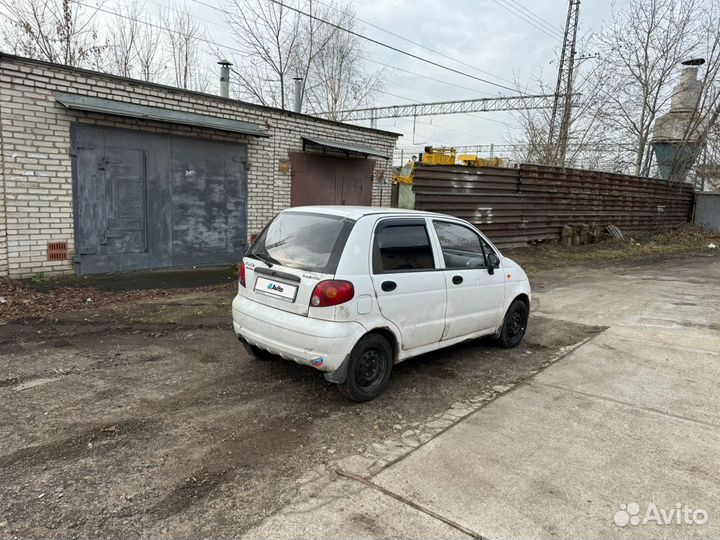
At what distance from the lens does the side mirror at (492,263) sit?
5191mm

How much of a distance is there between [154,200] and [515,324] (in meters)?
6.37

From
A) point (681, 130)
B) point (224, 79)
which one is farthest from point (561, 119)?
point (224, 79)

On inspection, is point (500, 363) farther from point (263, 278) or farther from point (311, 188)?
point (311, 188)

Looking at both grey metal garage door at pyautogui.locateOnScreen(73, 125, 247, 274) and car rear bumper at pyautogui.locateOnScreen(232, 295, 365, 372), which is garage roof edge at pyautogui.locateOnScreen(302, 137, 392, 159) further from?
car rear bumper at pyautogui.locateOnScreen(232, 295, 365, 372)

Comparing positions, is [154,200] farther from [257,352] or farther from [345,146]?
[257,352]

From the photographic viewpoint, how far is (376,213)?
4.32 m

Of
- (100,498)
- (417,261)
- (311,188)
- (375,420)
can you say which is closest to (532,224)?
(311,188)

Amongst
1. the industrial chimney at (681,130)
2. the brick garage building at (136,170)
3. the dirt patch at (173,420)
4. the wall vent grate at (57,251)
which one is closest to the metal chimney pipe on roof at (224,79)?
the brick garage building at (136,170)

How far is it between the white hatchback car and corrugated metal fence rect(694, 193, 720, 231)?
24.7m

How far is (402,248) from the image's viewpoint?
14.3 feet

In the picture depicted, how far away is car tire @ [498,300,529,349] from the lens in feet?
18.5

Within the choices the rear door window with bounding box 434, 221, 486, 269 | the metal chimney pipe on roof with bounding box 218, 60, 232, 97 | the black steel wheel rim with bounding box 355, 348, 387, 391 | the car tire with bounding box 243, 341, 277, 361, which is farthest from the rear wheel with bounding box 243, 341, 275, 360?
the metal chimney pipe on roof with bounding box 218, 60, 232, 97

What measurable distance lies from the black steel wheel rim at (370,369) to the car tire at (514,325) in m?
2.01

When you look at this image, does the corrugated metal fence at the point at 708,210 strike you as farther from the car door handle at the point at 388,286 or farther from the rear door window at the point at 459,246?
A: the car door handle at the point at 388,286
